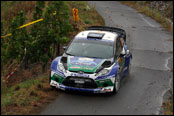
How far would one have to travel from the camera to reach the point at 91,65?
10000mm

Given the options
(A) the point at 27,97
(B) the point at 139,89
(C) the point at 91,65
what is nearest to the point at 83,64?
(C) the point at 91,65

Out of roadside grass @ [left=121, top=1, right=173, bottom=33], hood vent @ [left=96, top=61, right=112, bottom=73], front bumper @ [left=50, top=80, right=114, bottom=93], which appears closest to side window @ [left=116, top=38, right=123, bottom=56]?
hood vent @ [left=96, top=61, right=112, bottom=73]

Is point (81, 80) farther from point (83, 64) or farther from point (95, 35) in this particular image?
point (95, 35)

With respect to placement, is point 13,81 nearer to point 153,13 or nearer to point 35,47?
point 35,47

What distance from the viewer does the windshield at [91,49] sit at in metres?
10.9

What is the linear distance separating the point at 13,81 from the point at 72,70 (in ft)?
17.9

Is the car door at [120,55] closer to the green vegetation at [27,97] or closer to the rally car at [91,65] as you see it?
the rally car at [91,65]

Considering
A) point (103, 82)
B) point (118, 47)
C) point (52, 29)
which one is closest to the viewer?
point (103, 82)

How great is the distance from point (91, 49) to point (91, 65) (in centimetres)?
124

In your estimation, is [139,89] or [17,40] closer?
[139,89]

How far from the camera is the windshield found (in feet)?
35.7

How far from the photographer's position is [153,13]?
28828 mm

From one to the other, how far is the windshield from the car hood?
404mm

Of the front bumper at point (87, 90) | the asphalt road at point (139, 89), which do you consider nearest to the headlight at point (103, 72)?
the front bumper at point (87, 90)
